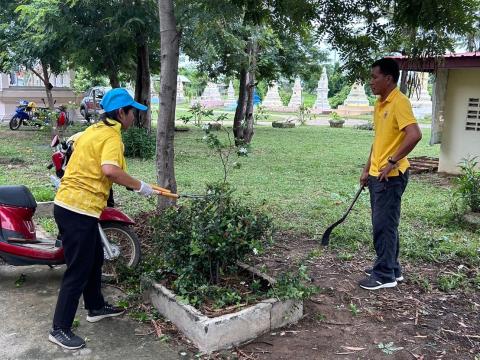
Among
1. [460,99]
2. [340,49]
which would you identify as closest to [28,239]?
[340,49]

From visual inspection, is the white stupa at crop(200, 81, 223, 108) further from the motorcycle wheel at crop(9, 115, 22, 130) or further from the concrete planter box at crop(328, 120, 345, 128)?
the motorcycle wheel at crop(9, 115, 22, 130)

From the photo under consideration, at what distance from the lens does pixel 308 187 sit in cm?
829

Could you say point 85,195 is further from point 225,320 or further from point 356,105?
point 356,105

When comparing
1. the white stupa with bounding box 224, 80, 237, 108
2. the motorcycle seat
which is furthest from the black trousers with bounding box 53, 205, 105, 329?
the white stupa with bounding box 224, 80, 237, 108

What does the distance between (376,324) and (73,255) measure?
7.14 ft

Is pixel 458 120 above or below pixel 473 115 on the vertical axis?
below

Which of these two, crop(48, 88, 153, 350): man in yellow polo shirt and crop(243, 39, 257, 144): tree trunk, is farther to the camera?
crop(243, 39, 257, 144): tree trunk

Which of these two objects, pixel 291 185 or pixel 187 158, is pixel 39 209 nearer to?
pixel 291 185

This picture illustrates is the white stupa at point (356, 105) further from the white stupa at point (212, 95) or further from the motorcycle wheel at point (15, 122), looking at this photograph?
the motorcycle wheel at point (15, 122)

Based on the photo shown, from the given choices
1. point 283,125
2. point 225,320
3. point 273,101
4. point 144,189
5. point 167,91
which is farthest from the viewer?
point 273,101

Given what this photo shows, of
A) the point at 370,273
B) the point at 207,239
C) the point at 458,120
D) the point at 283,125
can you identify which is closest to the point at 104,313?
the point at 207,239

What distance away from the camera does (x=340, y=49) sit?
525 cm

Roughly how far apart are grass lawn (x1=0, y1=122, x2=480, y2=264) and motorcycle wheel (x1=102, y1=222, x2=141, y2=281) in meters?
0.42

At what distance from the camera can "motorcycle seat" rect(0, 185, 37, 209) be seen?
414 centimetres
